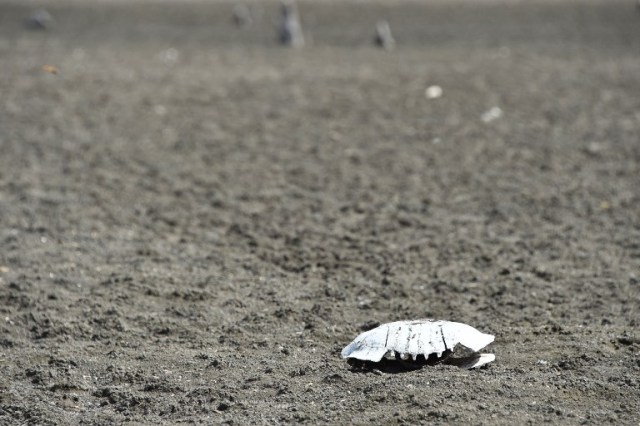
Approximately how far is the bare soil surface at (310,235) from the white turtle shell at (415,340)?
0.10m

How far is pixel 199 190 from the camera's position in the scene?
Result: 7.80 m

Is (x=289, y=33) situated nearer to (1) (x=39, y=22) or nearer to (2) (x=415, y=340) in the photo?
(1) (x=39, y=22)

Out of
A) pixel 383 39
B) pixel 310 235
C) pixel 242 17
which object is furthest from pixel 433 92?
pixel 242 17

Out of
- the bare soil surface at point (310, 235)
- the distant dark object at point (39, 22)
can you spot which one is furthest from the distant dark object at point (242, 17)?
the bare soil surface at point (310, 235)

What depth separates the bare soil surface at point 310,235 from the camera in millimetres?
4348

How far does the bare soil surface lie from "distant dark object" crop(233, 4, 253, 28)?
15.4 feet

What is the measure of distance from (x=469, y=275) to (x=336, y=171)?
8.73 feet

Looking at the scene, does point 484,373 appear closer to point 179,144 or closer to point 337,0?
point 179,144

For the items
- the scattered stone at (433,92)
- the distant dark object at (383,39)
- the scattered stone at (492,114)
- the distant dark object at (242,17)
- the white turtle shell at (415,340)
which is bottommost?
the white turtle shell at (415,340)

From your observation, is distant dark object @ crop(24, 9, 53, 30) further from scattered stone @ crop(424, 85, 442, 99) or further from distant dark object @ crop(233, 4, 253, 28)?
scattered stone @ crop(424, 85, 442, 99)

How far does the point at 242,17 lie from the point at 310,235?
42.1ft

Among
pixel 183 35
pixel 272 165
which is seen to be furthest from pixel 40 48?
pixel 272 165

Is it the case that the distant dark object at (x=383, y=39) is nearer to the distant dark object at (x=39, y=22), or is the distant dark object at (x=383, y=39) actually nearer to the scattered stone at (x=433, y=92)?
the scattered stone at (x=433, y=92)

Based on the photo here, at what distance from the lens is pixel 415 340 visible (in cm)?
447
